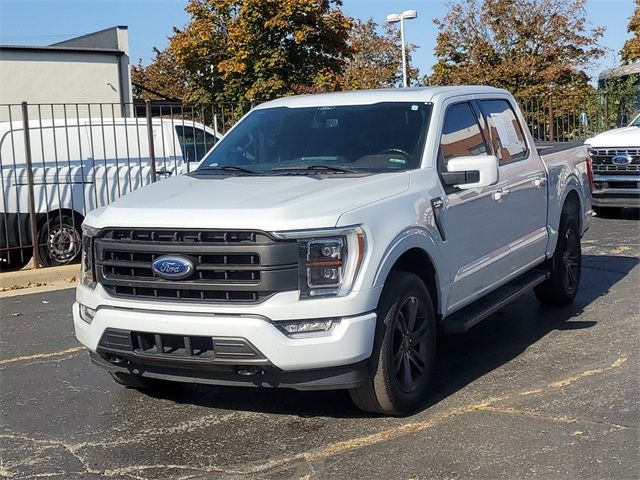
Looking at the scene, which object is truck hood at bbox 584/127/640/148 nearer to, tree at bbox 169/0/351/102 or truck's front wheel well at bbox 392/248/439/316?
truck's front wheel well at bbox 392/248/439/316

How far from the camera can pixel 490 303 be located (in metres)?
5.64

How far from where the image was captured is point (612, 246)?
34.6 feet

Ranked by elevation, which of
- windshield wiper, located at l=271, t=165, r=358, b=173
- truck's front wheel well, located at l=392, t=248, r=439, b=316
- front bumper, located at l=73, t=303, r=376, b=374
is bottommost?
front bumper, located at l=73, t=303, r=376, b=374

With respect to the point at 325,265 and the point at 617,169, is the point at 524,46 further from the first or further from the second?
the point at 325,265

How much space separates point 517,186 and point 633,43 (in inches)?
1145

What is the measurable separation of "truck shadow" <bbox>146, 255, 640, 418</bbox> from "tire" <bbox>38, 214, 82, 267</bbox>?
5.59 metres

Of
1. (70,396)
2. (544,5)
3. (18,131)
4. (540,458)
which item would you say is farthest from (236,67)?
(540,458)

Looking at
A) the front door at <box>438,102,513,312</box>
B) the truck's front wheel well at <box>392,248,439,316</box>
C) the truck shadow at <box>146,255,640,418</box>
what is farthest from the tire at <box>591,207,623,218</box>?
the truck's front wheel well at <box>392,248,439,316</box>

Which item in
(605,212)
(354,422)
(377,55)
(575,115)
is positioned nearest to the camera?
(354,422)

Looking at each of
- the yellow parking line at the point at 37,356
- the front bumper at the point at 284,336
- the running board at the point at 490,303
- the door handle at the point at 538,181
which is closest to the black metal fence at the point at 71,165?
the yellow parking line at the point at 37,356

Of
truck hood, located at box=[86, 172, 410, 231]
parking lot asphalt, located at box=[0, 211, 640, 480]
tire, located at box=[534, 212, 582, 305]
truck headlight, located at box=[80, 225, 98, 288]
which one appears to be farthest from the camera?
tire, located at box=[534, 212, 582, 305]

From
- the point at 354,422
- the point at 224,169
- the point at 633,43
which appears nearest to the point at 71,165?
the point at 224,169

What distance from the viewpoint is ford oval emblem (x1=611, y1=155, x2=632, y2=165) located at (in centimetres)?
1277

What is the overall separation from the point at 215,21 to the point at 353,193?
2290cm
